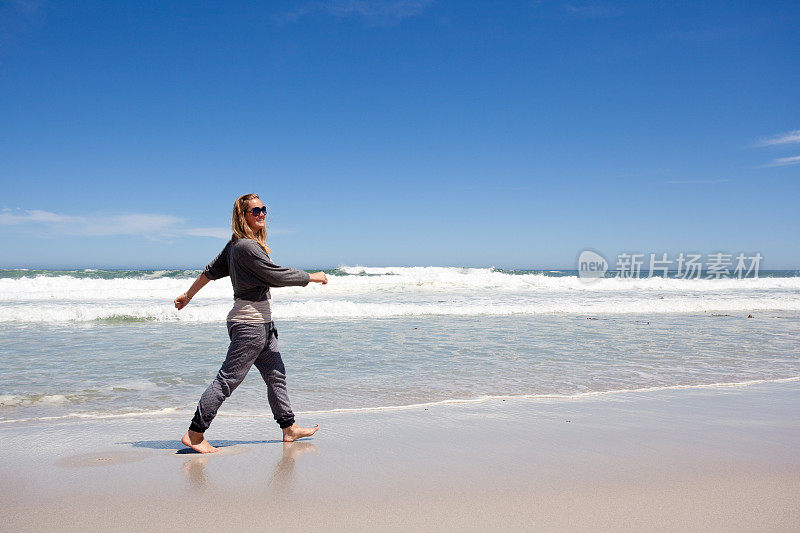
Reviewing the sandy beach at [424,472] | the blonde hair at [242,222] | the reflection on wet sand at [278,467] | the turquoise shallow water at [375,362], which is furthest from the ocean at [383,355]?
the blonde hair at [242,222]

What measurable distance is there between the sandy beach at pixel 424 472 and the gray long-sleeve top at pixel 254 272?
3.63 feet

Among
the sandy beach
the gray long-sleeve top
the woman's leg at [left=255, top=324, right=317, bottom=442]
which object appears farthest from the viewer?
the woman's leg at [left=255, top=324, right=317, bottom=442]

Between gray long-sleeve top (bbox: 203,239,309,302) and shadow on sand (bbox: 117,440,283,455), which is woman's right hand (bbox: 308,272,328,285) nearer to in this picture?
gray long-sleeve top (bbox: 203,239,309,302)

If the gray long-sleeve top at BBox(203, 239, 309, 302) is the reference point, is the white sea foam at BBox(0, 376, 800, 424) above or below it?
below

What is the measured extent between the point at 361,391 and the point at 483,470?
102 inches

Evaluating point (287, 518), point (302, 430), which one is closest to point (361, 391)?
point (302, 430)

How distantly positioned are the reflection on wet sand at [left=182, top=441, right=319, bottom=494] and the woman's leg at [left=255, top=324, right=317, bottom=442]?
0.09 meters

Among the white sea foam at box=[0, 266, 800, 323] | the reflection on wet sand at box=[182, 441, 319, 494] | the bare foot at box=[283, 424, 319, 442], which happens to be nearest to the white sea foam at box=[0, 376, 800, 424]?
the bare foot at box=[283, 424, 319, 442]

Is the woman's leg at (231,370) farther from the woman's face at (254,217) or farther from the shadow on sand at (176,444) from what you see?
the woman's face at (254,217)

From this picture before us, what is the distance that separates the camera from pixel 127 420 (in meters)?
4.50

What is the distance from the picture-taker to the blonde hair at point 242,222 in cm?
359

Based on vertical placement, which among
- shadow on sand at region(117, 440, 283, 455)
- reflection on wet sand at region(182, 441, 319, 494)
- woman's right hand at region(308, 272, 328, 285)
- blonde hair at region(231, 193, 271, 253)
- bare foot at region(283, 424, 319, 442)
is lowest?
shadow on sand at region(117, 440, 283, 455)

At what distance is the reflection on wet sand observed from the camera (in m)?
3.01

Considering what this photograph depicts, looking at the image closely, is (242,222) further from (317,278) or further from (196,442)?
(196,442)
